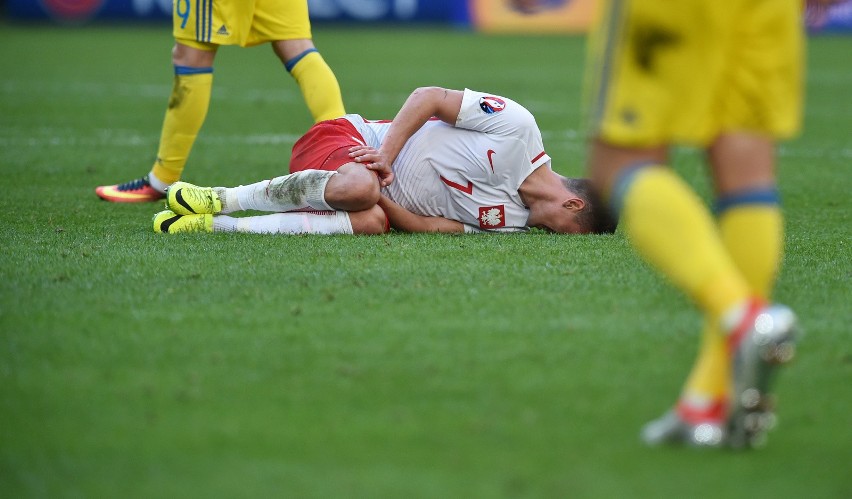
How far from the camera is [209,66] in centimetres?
628

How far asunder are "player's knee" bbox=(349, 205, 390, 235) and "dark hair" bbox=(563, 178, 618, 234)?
2.60 ft

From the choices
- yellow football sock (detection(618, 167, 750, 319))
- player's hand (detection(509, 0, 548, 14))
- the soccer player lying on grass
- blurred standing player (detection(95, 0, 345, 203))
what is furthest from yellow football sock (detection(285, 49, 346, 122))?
player's hand (detection(509, 0, 548, 14))

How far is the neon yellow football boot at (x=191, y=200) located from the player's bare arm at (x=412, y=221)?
71 cm

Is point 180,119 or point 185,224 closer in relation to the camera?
point 185,224

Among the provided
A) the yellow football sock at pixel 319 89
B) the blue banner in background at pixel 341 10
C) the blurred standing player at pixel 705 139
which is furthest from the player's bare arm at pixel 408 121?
the blue banner in background at pixel 341 10

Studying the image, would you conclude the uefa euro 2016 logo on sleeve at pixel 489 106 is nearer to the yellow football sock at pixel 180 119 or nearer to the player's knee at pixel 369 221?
the player's knee at pixel 369 221

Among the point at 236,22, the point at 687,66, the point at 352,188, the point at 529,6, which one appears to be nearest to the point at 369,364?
the point at 687,66

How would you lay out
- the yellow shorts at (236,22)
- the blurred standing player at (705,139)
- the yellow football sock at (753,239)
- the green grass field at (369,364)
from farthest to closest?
the yellow shorts at (236,22), the yellow football sock at (753,239), the blurred standing player at (705,139), the green grass field at (369,364)

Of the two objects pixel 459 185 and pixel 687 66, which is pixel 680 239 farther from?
pixel 459 185

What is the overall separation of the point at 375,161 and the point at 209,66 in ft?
5.27

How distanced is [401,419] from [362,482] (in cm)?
38

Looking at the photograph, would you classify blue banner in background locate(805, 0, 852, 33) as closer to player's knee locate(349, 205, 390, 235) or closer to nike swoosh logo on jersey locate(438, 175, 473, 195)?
nike swoosh logo on jersey locate(438, 175, 473, 195)

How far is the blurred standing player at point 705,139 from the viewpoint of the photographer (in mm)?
2590

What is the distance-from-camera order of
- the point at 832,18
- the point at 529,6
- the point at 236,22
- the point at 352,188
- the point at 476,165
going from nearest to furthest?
the point at 352,188, the point at 476,165, the point at 236,22, the point at 832,18, the point at 529,6
